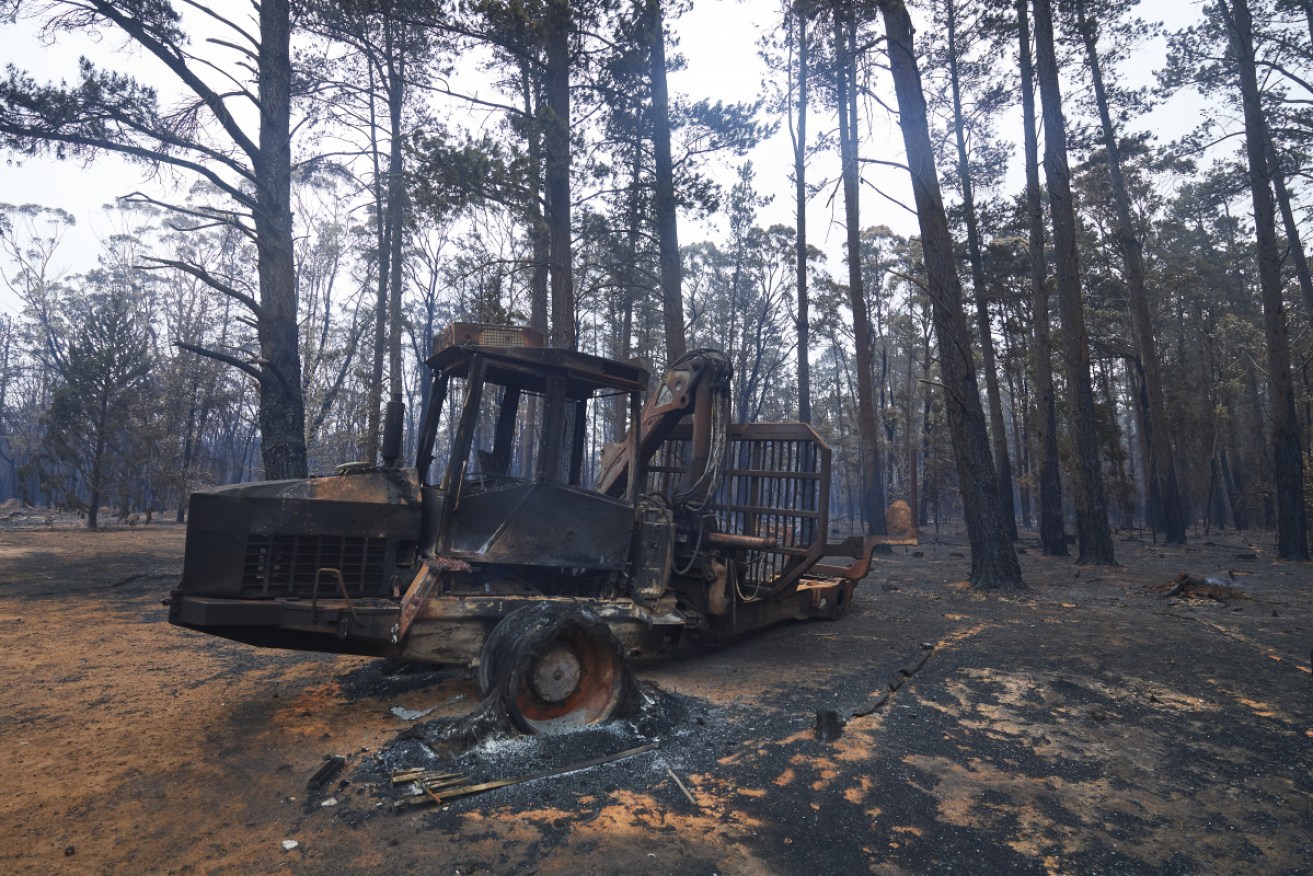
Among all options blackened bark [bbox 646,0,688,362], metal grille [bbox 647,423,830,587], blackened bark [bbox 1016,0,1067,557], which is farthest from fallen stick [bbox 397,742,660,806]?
blackened bark [bbox 1016,0,1067,557]

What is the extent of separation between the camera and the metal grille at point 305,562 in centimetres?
419

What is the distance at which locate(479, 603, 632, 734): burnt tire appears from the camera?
4062 mm

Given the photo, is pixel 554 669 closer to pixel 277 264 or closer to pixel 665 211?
pixel 277 264

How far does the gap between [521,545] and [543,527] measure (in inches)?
8.1

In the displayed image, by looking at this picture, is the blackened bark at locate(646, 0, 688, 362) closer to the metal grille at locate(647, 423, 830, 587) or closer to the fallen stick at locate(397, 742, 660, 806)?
the metal grille at locate(647, 423, 830, 587)

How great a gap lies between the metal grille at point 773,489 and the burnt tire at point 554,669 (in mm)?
2421

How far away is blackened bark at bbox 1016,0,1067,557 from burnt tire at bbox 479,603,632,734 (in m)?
13.9

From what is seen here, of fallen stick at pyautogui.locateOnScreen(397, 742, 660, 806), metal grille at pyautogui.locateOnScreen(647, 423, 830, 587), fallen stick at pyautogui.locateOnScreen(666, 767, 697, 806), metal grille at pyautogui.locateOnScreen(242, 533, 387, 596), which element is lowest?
fallen stick at pyautogui.locateOnScreen(666, 767, 697, 806)

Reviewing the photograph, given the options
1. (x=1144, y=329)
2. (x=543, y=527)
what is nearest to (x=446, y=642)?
(x=543, y=527)

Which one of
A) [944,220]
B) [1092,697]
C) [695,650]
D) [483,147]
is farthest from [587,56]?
[1092,697]

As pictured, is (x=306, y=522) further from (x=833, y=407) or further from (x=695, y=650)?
(x=833, y=407)

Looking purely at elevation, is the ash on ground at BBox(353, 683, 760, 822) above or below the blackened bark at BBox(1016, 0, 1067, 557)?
below

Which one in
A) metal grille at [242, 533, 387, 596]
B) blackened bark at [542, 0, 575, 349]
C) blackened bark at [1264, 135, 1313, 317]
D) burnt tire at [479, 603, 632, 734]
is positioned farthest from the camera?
blackened bark at [1264, 135, 1313, 317]

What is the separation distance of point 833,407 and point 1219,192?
1383 inches
